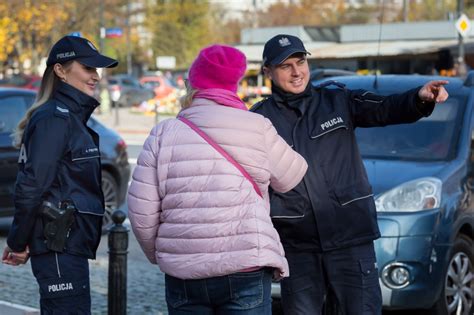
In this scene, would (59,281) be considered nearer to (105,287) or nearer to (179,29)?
(105,287)

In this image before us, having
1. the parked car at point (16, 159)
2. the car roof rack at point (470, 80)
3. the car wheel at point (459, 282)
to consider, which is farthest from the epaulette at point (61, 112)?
the parked car at point (16, 159)

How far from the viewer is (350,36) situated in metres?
46.0

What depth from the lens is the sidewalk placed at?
2637 cm

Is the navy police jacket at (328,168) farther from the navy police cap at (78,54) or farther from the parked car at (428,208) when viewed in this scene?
the parked car at (428,208)

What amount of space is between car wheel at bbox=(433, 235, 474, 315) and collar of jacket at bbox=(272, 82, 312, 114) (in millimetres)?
2135

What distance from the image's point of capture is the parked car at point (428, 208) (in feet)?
19.7

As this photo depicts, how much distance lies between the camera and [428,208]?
613 cm

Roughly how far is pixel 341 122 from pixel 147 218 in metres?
1.23

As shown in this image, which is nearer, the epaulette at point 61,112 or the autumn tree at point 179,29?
the epaulette at point 61,112

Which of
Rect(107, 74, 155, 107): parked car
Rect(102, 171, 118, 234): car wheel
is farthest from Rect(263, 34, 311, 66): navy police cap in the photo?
Rect(107, 74, 155, 107): parked car

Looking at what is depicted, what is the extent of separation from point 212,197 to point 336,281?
1.16 metres

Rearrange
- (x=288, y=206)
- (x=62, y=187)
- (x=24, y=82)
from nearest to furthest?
(x=62, y=187), (x=288, y=206), (x=24, y=82)

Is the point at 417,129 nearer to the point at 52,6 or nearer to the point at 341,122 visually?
the point at 341,122

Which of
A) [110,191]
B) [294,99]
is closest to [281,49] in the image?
[294,99]
